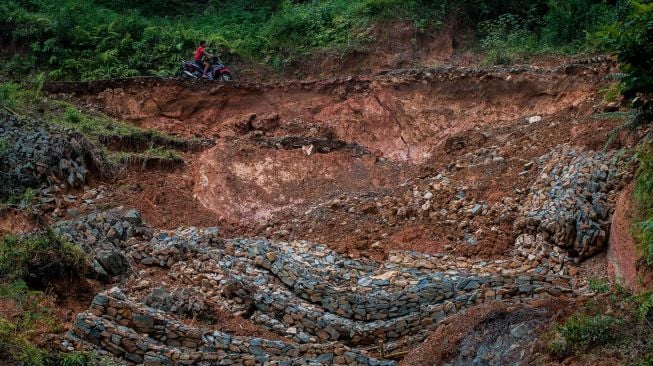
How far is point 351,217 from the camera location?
640 inches

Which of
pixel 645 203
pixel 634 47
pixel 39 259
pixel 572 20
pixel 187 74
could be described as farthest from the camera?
pixel 572 20

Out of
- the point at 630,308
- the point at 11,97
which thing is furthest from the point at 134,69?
the point at 630,308

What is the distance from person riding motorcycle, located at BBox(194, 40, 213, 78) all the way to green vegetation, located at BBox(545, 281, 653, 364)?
45.4 ft

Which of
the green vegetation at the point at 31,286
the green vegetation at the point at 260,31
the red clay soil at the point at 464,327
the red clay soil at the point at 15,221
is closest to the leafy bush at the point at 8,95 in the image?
the green vegetation at the point at 260,31

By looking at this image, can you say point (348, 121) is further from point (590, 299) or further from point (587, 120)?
point (590, 299)

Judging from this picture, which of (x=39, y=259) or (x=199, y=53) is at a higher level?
(x=199, y=53)

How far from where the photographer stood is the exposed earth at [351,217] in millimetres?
12430

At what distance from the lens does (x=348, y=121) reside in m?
20.8

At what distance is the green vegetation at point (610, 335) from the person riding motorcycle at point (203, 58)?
1385 centimetres

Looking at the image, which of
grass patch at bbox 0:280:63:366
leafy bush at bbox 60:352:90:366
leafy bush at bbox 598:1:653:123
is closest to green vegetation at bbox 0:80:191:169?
grass patch at bbox 0:280:63:366

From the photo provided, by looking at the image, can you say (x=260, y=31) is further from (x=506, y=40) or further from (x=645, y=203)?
(x=645, y=203)

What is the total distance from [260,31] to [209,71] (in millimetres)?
3759

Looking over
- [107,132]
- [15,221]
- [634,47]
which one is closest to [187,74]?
[107,132]

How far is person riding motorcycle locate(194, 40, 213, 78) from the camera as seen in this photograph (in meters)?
21.9
